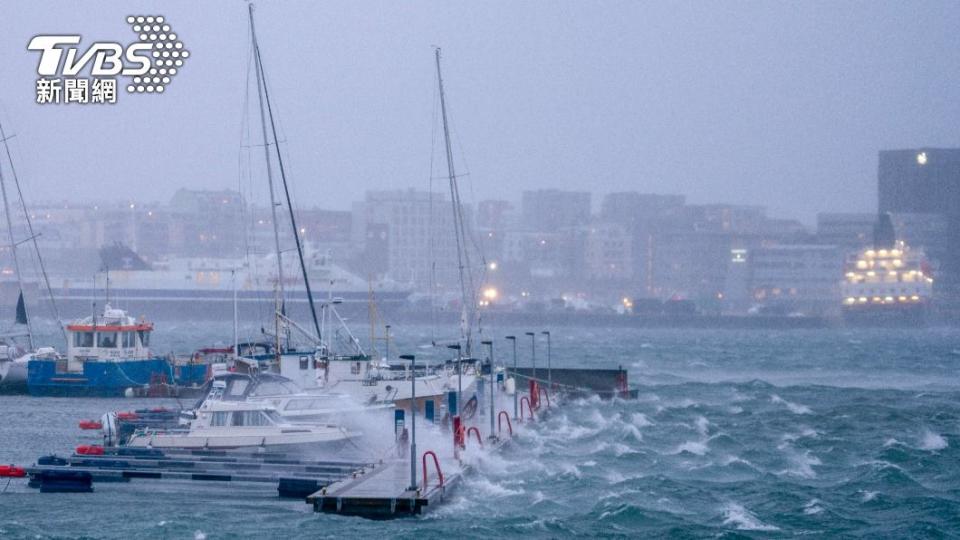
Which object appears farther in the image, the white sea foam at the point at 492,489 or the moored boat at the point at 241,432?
the moored boat at the point at 241,432

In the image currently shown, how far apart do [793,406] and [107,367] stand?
25257 millimetres

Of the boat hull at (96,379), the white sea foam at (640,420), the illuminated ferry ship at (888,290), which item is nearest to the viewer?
the white sea foam at (640,420)

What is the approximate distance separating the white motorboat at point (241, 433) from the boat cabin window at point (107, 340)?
19.4m

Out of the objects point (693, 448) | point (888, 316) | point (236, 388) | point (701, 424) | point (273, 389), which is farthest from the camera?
point (888, 316)

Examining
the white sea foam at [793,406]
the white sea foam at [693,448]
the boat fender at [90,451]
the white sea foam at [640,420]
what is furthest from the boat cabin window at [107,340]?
the white sea foam at [793,406]

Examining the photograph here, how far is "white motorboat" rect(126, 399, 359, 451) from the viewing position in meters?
32.9

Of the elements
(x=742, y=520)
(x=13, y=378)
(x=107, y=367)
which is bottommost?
(x=742, y=520)

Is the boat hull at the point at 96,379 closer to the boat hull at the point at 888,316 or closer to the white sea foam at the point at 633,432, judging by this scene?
the white sea foam at the point at 633,432

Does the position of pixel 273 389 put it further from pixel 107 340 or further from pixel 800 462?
pixel 107 340

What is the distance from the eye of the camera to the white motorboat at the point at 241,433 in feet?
108

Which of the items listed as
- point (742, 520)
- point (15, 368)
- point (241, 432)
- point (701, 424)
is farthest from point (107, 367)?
point (742, 520)

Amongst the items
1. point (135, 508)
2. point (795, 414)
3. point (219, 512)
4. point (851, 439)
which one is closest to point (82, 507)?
point (135, 508)

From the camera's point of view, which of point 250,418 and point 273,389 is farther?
point 273,389

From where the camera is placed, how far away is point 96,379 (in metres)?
51.2
